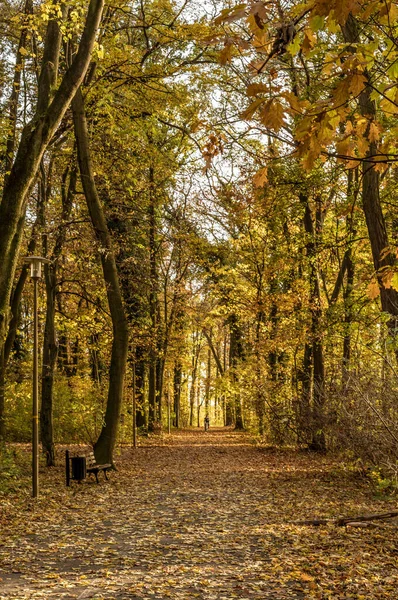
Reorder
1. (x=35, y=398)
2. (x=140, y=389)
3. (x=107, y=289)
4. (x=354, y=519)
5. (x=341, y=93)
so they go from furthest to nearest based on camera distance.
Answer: (x=140, y=389) → (x=107, y=289) → (x=35, y=398) → (x=354, y=519) → (x=341, y=93)

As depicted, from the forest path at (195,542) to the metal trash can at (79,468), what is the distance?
322 millimetres

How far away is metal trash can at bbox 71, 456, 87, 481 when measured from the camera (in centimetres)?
1327

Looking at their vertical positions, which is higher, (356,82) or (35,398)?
(356,82)

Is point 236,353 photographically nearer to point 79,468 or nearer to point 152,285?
point 152,285

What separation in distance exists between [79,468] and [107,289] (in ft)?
15.3

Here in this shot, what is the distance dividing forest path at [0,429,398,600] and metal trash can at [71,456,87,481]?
0.32 metres

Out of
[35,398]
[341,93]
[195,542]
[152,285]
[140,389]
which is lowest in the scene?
[195,542]

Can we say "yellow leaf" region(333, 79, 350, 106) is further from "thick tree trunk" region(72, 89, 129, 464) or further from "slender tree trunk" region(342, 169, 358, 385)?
"thick tree trunk" region(72, 89, 129, 464)

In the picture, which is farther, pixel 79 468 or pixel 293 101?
pixel 79 468

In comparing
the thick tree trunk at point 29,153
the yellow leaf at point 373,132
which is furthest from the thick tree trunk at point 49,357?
the yellow leaf at point 373,132

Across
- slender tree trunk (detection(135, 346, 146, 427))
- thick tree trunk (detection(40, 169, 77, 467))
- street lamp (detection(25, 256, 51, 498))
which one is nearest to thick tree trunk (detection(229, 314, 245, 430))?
slender tree trunk (detection(135, 346, 146, 427))

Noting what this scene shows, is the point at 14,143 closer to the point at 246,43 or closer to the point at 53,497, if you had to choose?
the point at 53,497

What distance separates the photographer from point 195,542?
8.03 m

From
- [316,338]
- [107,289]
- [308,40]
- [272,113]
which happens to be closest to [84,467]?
[107,289]
